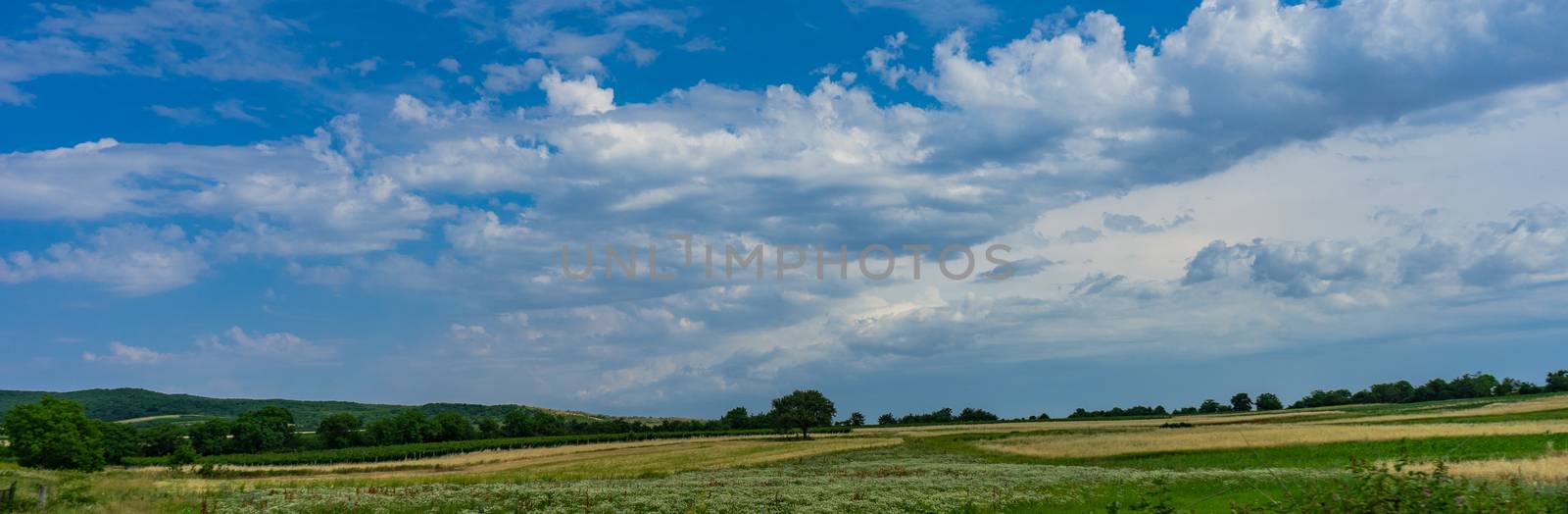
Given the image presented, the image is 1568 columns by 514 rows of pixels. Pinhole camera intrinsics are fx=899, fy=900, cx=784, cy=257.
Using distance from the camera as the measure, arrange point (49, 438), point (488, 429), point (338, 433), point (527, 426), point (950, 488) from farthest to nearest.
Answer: point (488, 429) < point (527, 426) < point (338, 433) < point (49, 438) < point (950, 488)

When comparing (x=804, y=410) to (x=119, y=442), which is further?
(x=804, y=410)

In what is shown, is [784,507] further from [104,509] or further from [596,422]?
[596,422]

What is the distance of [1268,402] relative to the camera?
640ft

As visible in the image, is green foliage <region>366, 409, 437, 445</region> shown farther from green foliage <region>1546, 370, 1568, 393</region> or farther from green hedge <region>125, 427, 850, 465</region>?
green foliage <region>1546, 370, 1568, 393</region>

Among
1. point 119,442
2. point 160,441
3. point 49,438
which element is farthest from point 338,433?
point 49,438

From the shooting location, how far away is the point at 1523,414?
8738cm

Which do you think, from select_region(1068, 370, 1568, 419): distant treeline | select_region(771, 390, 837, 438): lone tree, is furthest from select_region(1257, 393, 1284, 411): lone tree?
select_region(771, 390, 837, 438): lone tree

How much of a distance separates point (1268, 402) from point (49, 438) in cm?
21138

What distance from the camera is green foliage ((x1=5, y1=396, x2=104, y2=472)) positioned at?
105188 mm

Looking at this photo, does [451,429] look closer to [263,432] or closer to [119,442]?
[263,432]

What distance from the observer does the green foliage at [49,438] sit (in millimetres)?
105188

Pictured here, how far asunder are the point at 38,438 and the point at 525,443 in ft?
187

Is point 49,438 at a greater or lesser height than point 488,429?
greater

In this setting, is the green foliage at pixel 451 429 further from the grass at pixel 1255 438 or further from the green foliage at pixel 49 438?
the grass at pixel 1255 438
